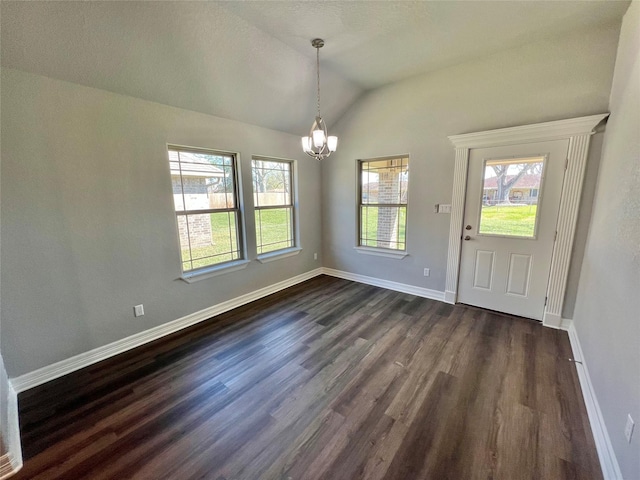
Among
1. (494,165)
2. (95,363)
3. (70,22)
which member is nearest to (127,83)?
(70,22)

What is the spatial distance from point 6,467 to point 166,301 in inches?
58.9

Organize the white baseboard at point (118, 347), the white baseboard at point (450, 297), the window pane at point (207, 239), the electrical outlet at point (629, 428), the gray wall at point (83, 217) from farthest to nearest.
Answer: the white baseboard at point (450, 297) → the window pane at point (207, 239) → the white baseboard at point (118, 347) → the gray wall at point (83, 217) → the electrical outlet at point (629, 428)

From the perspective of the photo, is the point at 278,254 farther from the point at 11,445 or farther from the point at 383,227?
the point at 11,445

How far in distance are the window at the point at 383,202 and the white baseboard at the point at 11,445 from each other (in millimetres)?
3932

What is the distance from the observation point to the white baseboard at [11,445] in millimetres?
1390

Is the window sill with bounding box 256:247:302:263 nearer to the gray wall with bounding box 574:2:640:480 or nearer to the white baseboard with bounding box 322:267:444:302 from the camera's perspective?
the white baseboard with bounding box 322:267:444:302

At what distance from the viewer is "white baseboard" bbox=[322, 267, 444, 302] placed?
3.64 m

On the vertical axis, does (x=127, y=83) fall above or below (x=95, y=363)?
above

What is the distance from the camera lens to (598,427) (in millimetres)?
1565

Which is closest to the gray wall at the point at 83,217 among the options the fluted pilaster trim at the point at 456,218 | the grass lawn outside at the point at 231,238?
the grass lawn outside at the point at 231,238

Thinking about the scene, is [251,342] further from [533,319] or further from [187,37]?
[533,319]

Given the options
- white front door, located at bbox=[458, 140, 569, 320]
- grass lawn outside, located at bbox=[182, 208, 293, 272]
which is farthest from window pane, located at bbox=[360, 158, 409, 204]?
grass lawn outside, located at bbox=[182, 208, 293, 272]

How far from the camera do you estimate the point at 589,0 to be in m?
2.02

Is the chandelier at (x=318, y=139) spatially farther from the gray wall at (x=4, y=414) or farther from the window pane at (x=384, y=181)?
the gray wall at (x=4, y=414)
